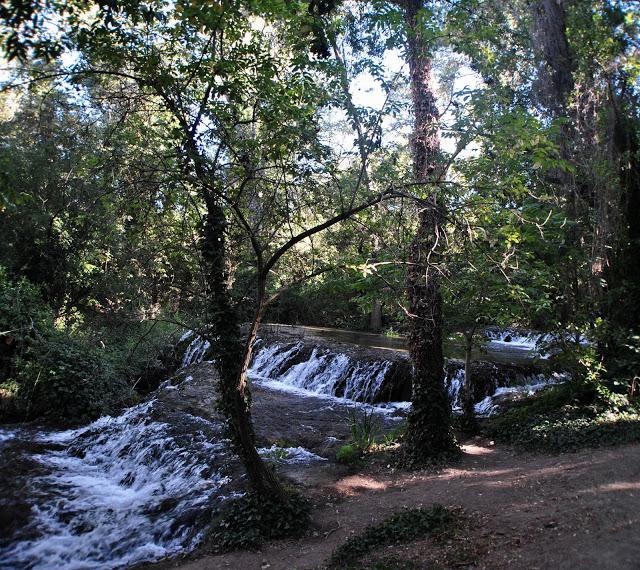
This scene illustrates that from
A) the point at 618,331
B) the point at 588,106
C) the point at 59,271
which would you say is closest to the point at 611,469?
the point at 618,331

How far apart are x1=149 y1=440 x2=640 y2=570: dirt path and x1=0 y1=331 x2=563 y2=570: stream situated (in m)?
1.11

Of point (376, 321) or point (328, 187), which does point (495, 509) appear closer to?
point (328, 187)

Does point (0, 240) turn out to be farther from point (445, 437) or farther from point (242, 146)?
point (445, 437)

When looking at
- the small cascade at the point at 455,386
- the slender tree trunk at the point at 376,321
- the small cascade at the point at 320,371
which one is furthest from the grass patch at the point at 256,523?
the slender tree trunk at the point at 376,321

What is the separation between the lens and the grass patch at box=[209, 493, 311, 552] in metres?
5.32

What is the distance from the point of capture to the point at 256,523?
5430 mm

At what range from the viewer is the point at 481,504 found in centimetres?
523

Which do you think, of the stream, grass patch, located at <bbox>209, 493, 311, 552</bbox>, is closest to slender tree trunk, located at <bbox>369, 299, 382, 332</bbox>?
the stream

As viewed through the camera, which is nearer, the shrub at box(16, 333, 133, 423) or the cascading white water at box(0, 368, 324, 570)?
the cascading white water at box(0, 368, 324, 570)

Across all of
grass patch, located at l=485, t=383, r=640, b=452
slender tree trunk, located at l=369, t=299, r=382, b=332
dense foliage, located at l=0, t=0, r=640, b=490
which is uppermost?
dense foliage, located at l=0, t=0, r=640, b=490

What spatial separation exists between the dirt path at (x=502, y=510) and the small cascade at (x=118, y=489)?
1.05 metres

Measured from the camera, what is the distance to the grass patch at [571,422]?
22.5 ft

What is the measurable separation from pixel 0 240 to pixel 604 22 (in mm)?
15854

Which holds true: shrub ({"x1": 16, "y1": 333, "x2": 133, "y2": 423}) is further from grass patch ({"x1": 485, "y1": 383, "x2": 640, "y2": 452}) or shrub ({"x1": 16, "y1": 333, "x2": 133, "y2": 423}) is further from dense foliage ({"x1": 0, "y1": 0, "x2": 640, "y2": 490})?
grass patch ({"x1": 485, "y1": 383, "x2": 640, "y2": 452})
